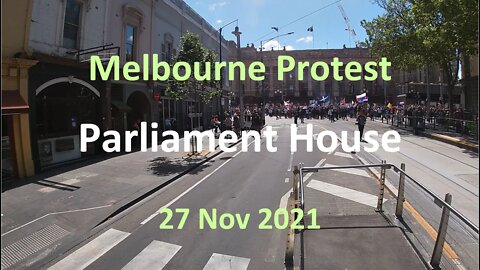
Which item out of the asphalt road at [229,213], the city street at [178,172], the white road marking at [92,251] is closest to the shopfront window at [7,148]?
the city street at [178,172]

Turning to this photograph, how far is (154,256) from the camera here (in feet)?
23.0

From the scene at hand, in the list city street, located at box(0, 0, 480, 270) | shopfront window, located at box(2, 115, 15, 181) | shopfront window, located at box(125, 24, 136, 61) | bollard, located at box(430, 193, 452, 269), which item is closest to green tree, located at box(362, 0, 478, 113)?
city street, located at box(0, 0, 480, 270)

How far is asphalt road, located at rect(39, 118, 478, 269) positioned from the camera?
22.2ft

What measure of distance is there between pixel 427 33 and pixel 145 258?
1890 cm

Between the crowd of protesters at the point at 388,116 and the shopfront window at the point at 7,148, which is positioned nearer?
the shopfront window at the point at 7,148

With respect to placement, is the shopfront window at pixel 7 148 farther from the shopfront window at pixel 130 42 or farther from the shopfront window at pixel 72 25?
the shopfront window at pixel 130 42

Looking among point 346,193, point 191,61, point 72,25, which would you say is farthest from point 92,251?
point 191,61

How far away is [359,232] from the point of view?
22.6 ft

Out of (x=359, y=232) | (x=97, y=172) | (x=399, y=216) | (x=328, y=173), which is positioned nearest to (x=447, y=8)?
(x=328, y=173)

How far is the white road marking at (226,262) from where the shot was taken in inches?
252

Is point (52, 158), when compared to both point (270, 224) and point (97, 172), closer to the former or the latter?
point (97, 172)

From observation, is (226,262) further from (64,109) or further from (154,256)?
(64,109)

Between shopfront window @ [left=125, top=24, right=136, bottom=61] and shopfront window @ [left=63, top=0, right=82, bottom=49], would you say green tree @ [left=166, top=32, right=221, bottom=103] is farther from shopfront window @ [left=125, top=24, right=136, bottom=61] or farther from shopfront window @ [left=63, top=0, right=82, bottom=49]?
shopfront window @ [left=63, top=0, right=82, bottom=49]

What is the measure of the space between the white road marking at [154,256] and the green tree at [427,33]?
795 cm
